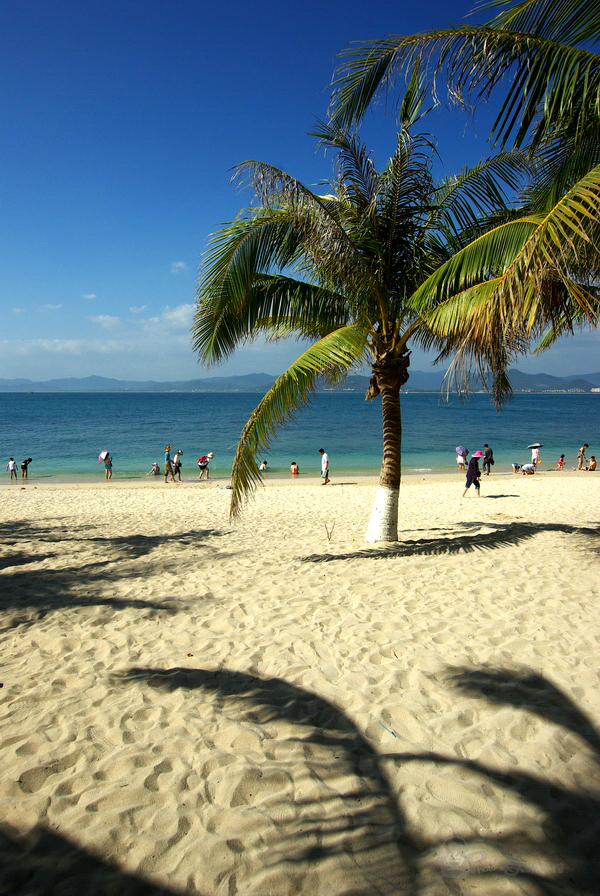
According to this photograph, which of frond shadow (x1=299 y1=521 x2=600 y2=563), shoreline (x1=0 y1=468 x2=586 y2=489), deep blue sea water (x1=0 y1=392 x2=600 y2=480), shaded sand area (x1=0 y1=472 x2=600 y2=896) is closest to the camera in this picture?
shaded sand area (x1=0 y1=472 x2=600 y2=896)

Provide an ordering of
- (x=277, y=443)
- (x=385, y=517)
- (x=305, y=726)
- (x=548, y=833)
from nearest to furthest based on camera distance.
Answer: (x=548, y=833)
(x=305, y=726)
(x=385, y=517)
(x=277, y=443)

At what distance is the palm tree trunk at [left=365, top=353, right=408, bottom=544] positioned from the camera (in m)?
7.08

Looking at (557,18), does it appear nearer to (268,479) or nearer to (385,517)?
(385,517)

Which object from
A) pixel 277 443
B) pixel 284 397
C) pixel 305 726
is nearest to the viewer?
pixel 305 726

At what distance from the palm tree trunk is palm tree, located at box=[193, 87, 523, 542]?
2cm

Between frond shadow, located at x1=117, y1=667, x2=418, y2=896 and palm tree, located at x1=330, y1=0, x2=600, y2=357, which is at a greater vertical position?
palm tree, located at x1=330, y1=0, x2=600, y2=357

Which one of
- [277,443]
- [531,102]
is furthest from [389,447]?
[277,443]

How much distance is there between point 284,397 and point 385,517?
2.90 m

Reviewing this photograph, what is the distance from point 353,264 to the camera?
614 centimetres

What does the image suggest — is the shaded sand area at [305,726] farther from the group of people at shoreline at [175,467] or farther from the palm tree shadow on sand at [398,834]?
the group of people at shoreline at [175,467]

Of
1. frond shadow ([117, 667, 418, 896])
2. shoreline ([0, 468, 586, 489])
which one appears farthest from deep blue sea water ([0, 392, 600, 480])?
frond shadow ([117, 667, 418, 896])

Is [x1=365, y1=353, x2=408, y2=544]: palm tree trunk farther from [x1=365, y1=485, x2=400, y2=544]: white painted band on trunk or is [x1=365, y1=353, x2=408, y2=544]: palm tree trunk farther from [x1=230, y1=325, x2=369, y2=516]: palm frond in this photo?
[x1=230, y1=325, x2=369, y2=516]: palm frond

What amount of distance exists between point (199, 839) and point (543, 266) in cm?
426

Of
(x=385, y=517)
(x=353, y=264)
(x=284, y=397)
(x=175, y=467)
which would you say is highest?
(x=353, y=264)
